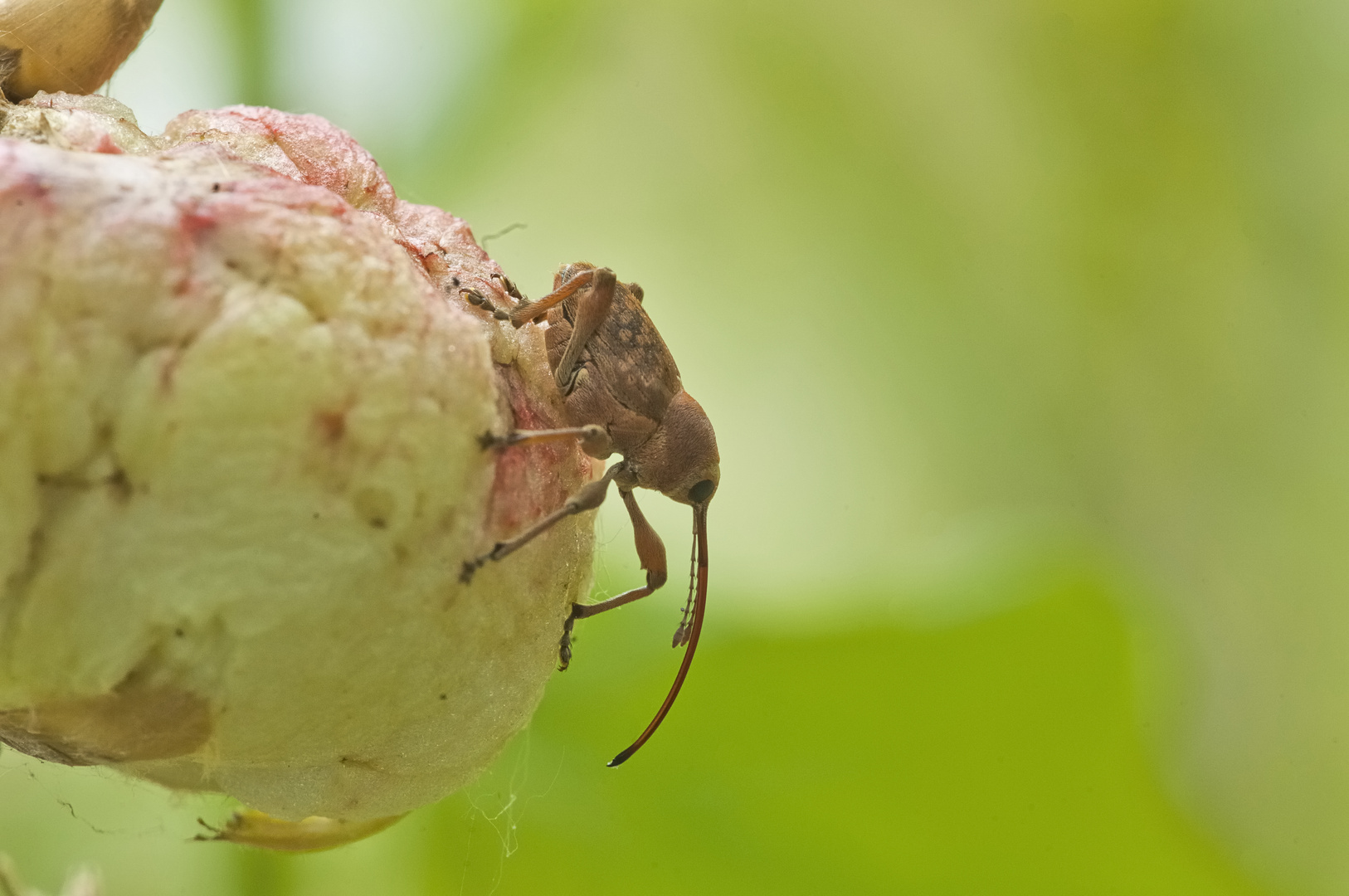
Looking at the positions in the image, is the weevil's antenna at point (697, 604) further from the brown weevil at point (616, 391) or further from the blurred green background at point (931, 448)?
the blurred green background at point (931, 448)

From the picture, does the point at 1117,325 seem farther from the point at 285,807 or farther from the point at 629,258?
the point at 285,807

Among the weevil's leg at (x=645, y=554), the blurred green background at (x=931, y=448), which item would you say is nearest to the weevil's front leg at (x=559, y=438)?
the weevil's leg at (x=645, y=554)

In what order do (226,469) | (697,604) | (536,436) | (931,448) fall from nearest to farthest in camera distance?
(226,469), (536,436), (697,604), (931,448)

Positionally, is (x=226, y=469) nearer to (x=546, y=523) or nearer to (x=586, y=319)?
(x=546, y=523)

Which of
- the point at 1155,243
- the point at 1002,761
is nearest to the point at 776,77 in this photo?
the point at 1155,243

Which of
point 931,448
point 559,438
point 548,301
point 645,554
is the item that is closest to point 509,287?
point 548,301

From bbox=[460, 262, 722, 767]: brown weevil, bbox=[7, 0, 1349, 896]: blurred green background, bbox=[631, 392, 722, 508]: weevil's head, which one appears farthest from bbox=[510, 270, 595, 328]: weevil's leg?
bbox=[7, 0, 1349, 896]: blurred green background

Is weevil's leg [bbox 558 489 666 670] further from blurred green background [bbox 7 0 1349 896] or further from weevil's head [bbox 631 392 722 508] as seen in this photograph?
blurred green background [bbox 7 0 1349 896]
